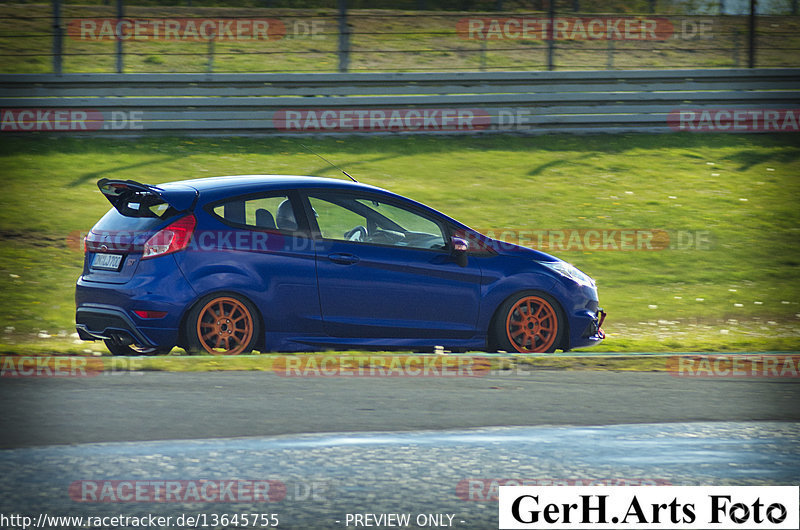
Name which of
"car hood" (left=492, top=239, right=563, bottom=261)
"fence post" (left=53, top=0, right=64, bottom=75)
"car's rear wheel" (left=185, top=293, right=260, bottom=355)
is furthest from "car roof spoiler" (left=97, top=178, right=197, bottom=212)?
"fence post" (left=53, top=0, right=64, bottom=75)

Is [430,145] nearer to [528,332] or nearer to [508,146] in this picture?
[508,146]

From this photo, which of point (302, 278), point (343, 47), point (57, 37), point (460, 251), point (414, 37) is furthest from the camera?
point (414, 37)

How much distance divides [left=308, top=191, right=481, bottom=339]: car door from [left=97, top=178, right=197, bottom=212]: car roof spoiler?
36.0 inches

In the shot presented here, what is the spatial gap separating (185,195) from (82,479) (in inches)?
128

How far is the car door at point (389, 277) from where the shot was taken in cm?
756

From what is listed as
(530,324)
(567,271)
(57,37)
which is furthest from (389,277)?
(57,37)

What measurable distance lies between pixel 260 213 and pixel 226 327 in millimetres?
859

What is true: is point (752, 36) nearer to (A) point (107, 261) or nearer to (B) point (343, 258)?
(B) point (343, 258)

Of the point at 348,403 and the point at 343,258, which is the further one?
the point at 343,258

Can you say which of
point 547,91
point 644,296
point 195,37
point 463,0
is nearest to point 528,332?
point 644,296

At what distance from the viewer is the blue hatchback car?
727cm

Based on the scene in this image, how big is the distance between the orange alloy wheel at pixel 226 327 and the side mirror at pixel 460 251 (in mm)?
1587

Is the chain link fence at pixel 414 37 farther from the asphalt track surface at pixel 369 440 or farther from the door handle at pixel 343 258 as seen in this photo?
the asphalt track surface at pixel 369 440

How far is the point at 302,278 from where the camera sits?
7.45 meters
